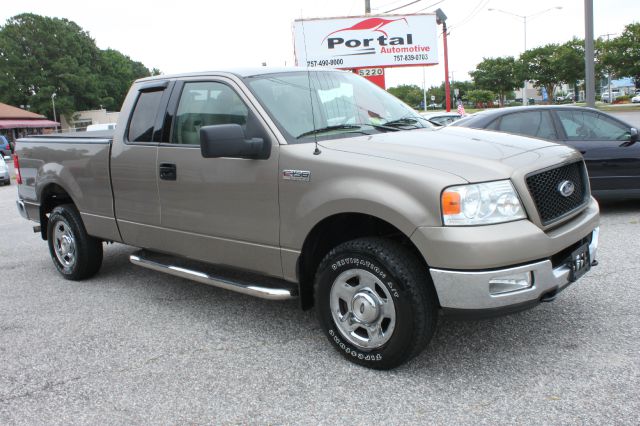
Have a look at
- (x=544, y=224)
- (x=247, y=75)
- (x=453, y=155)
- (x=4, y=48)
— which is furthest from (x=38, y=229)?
(x=4, y=48)

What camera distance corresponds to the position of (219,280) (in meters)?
4.36

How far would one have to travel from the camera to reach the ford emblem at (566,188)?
12.1 ft

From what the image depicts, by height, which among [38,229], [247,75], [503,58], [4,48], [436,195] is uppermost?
[4,48]

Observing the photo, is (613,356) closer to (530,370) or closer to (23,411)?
(530,370)

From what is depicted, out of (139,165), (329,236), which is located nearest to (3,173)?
(139,165)

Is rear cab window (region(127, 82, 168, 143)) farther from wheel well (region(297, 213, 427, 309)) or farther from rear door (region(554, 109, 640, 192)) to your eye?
rear door (region(554, 109, 640, 192))

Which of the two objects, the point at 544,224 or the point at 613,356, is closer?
→ the point at 544,224

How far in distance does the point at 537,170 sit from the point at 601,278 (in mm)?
2207

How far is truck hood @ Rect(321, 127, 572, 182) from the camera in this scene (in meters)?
3.33

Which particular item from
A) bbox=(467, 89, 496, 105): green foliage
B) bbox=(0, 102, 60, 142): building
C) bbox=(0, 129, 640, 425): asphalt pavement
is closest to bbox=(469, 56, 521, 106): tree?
bbox=(467, 89, 496, 105): green foliage

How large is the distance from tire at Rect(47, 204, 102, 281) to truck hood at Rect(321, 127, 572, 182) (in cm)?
313

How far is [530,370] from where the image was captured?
11.6ft

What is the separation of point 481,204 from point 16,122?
2770 inches

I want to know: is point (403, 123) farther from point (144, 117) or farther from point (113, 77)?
point (113, 77)
